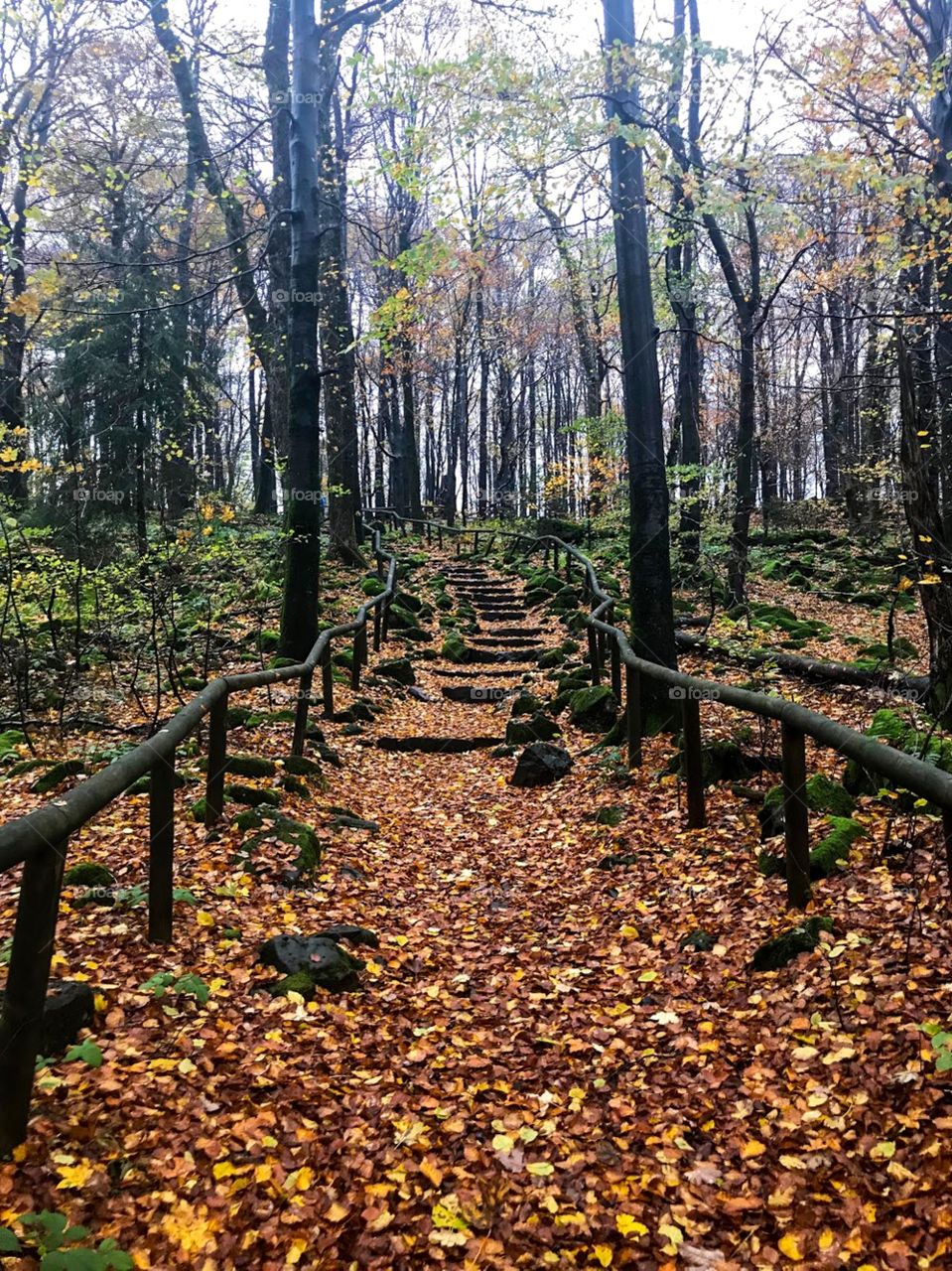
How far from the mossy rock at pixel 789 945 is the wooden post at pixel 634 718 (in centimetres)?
330

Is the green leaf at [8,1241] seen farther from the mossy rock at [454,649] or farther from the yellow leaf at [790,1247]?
the mossy rock at [454,649]

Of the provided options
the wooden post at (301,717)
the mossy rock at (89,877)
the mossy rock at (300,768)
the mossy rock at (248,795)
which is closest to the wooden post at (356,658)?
the wooden post at (301,717)

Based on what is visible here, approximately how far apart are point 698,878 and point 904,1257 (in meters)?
2.75

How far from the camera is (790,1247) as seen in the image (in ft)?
7.37

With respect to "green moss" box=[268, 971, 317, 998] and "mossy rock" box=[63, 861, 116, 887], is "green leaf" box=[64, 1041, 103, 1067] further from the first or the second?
"mossy rock" box=[63, 861, 116, 887]

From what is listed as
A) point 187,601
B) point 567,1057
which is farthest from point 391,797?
point 187,601

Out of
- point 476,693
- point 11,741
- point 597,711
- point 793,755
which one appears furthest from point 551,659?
point 793,755

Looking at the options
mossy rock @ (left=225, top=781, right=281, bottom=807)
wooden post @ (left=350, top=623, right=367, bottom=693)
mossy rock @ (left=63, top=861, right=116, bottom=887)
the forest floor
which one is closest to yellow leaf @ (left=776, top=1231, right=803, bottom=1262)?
the forest floor

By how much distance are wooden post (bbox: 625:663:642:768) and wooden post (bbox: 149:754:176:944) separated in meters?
4.41

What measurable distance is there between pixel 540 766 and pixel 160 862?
14.6 ft

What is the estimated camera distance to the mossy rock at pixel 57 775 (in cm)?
571

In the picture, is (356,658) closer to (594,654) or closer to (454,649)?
(454,649)

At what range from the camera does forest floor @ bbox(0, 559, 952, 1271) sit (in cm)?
232

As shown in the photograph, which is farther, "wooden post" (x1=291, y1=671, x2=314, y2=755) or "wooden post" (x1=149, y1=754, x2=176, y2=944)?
"wooden post" (x1=291, y1=671, x2=314, y2=755)
